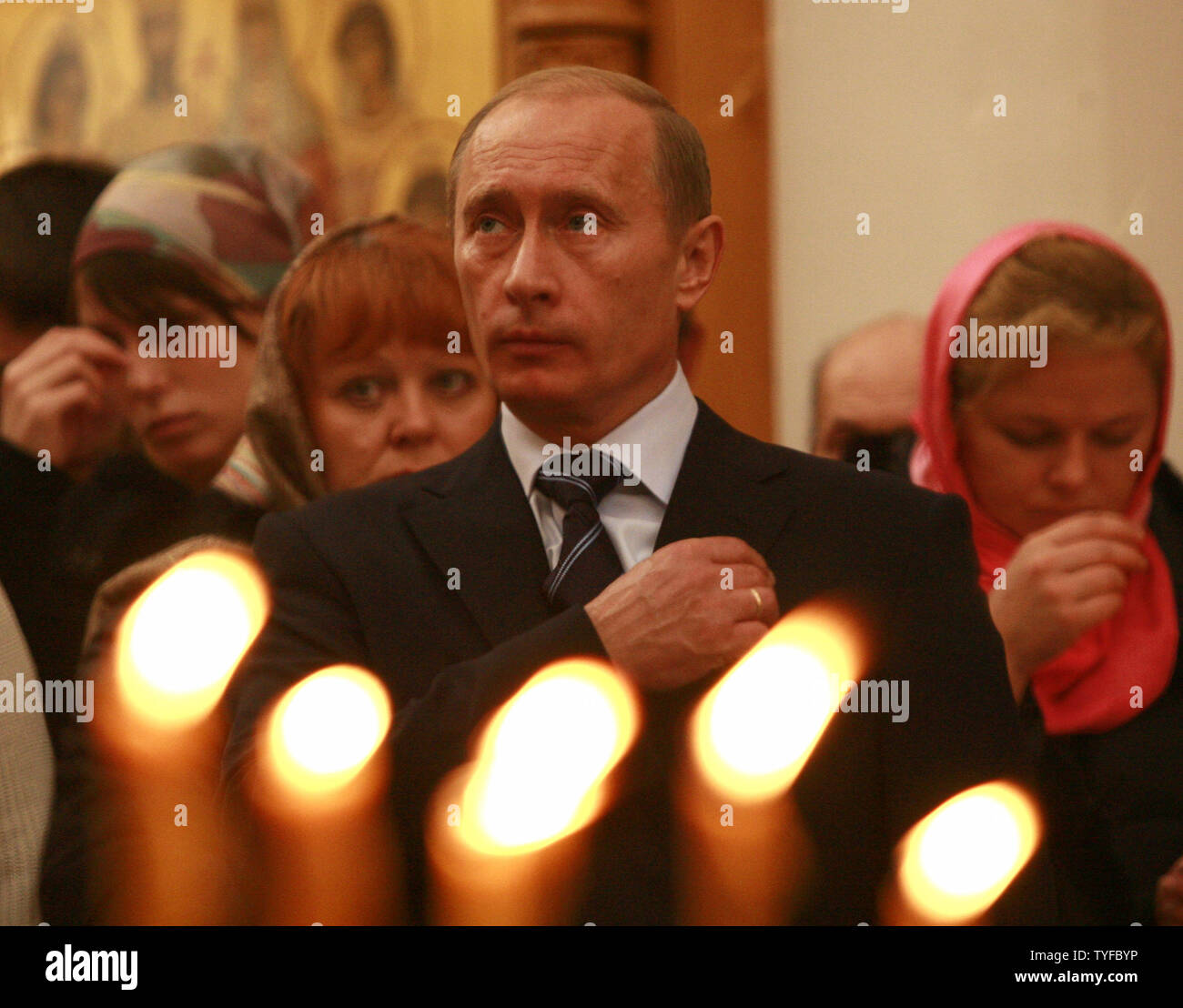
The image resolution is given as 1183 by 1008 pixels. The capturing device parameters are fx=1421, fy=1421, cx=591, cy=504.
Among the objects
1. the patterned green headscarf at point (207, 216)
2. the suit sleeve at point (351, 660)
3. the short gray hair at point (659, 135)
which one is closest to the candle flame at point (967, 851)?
the suit sleeve at point (351, 660)

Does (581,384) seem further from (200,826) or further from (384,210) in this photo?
(200,826)

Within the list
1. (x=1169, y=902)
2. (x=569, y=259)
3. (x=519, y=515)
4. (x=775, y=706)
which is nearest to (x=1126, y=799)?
(x=1169, y=902)

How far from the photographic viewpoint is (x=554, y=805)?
64.7 inches

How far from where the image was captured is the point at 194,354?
70.9 inches

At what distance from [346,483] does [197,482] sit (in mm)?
212

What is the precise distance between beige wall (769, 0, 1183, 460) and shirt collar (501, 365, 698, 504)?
22 centimetres

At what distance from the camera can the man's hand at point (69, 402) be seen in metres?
1.80

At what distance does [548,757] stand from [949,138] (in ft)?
2.98

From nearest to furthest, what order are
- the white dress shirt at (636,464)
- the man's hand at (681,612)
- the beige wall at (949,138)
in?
the man's hand at (681,612)
the white dress shirt at (636,464)
the beige wall at (949,138)

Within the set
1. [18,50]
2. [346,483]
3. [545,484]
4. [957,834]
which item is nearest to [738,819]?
[957,834]

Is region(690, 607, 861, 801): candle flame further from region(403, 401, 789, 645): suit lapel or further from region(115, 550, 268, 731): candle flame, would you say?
region(115, 550, 268, 731): candle flame

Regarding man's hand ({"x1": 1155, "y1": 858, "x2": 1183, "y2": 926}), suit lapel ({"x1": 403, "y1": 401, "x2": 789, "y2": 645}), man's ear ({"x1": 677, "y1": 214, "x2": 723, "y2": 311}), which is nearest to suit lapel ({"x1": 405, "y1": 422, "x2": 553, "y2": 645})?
suit lapel ({"x1": 403, "y1": 401, "x2": 789, "y2": 645})

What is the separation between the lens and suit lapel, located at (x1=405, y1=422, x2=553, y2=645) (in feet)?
5.28

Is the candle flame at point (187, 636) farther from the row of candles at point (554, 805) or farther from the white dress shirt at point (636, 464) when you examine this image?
the white dress shirt at point (636, 464)
